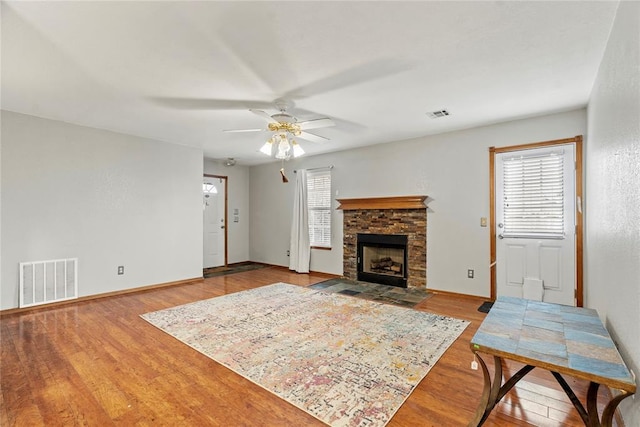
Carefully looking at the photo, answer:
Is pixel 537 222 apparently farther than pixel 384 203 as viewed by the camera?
No

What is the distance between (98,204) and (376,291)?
4.37 meters

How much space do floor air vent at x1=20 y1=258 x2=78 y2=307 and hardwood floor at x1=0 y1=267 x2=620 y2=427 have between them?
0.69m

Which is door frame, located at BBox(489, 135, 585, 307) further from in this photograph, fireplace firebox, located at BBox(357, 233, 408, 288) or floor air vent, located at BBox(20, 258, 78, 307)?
floor air vent, located at BBox(20, 258, 78, 307)

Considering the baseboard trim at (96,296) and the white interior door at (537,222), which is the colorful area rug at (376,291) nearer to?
the white interior door at (537,222)

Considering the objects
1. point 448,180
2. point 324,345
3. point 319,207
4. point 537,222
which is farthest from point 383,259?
point 324,345

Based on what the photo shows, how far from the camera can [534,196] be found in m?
3.85

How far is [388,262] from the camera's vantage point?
537 cm

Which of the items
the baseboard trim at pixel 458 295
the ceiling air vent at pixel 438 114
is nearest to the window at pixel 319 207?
the baseboard trim at pixel 458 295

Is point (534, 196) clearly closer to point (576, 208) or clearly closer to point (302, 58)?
point (576, 208)

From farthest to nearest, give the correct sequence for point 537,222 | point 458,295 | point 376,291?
point 376,291 → point 458,295 → point 537,222

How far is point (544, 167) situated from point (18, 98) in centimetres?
617

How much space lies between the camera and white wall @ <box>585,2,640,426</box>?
1.43 metres

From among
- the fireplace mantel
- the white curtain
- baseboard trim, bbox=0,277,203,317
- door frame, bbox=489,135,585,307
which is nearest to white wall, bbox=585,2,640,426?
A: door frame, bbox=489,135,585,307

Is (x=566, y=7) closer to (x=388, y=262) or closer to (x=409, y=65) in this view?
(x=409, y=65)
